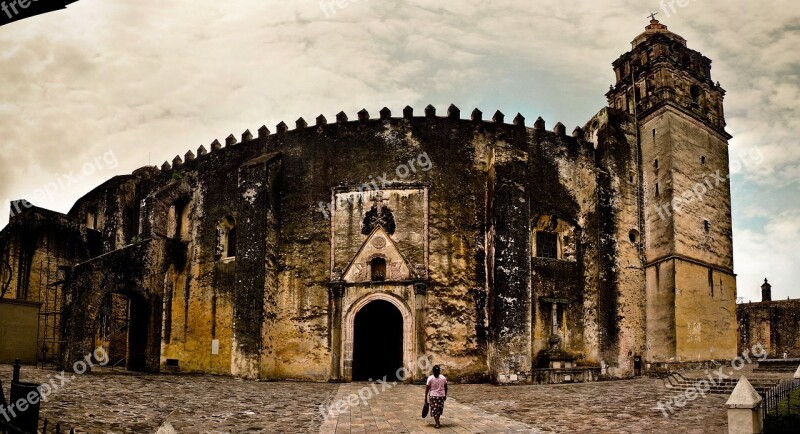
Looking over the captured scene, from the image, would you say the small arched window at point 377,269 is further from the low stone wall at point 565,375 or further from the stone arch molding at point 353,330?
the low stone wall at point 565,375

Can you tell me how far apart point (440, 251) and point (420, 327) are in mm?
2611

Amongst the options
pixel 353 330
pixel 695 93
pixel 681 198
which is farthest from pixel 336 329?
pixel 695 93

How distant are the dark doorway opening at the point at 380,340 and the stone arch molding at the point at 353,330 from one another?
119 cm

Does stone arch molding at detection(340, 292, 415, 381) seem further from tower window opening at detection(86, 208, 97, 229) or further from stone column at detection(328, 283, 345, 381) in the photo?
tower window opening at detection(86, 208, 97, 229)

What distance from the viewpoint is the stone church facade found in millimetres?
20500

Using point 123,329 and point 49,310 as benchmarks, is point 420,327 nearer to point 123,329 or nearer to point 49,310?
point 123,329

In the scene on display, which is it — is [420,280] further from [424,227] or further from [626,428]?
[626,428]

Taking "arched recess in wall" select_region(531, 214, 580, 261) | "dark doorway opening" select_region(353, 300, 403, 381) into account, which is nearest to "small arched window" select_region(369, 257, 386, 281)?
"dark doorway opening" select_region(353, 300, 403, 381)

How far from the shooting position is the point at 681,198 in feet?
77.0

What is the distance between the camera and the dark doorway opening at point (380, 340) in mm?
22062

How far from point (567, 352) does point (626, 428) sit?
10.9 meters

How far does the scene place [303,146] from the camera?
22672 millimetres

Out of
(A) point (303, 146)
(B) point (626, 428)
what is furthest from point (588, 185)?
(B) point (626, 428)

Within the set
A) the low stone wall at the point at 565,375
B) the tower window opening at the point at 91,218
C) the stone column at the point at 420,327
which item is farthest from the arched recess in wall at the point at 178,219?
the low stone wall at the point at 565,375
